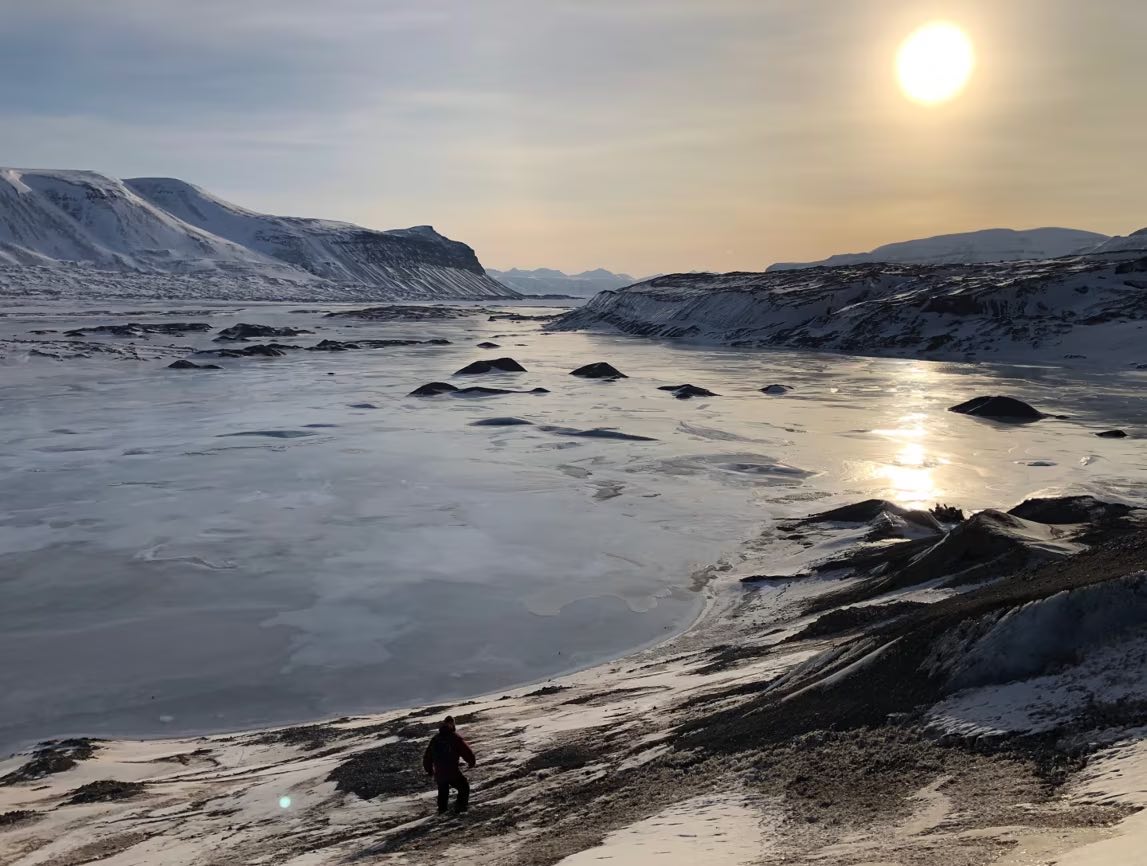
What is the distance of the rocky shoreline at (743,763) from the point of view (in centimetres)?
613

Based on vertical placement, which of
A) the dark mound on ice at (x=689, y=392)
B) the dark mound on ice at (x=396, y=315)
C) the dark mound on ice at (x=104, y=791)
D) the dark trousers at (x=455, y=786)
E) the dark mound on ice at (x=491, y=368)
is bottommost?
the dark mound on ice at (x=104, y=791)

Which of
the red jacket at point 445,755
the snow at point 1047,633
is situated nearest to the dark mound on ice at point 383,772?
the red jacket at point 445,755

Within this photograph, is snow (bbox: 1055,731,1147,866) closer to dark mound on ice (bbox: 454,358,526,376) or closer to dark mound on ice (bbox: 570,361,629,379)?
dark mound on ice (bbox: 570,361,629,379)

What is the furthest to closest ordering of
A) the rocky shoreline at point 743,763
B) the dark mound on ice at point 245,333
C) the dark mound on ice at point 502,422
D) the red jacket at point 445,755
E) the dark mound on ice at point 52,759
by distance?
the dark mound on ice at point 245,333 → the dark mound on ice at point 502,422 → the dark mound on ice at point 52,759 → the red jacket at point 445,755 → the rocky shoreline at point 743,763

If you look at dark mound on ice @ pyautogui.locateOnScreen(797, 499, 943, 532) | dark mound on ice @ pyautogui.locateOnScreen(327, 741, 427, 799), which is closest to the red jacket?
dark mound on ice @ pyautogui.locateOnScreen(327, 741, 427, 799)

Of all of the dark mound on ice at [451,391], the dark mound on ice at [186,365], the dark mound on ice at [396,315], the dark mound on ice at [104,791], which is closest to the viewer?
the dark mound on ice at [104,791]

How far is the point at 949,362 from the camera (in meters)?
67.9

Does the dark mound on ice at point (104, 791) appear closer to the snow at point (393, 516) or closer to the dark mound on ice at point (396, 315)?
the snow at point (393, 516)

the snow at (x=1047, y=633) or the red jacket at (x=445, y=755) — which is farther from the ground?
the snow at (x=1047, y=633)

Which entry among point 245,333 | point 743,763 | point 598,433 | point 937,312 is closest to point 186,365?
point 245,333

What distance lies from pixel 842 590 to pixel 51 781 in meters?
11.1

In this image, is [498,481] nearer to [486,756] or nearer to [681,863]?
[486,756]

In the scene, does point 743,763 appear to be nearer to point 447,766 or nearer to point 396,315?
point 447,766

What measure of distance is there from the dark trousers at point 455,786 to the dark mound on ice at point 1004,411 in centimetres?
3263
